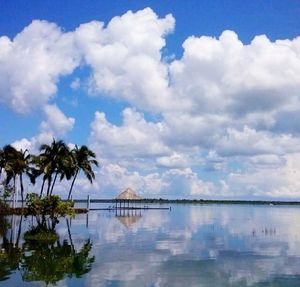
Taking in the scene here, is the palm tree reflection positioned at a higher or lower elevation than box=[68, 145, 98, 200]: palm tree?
lower

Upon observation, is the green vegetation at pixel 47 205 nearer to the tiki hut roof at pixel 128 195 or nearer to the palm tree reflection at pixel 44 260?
the palm tree reflection at pixel 44 260

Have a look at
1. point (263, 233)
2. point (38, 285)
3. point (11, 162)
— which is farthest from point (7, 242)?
point (11, 162)

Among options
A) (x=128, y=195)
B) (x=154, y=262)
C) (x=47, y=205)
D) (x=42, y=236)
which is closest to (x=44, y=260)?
(x=154, y=262)

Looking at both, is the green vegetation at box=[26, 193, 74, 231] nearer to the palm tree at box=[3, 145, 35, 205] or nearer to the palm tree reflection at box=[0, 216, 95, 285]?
the palm tree reflection at box=[0, 216, 95, 285]

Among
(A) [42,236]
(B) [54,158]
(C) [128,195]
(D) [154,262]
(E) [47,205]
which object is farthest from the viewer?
(C) [128,195]

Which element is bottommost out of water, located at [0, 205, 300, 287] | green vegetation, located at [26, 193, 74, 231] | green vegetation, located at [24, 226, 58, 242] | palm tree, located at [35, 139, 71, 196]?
water, located at [0, 205, 300, 287]

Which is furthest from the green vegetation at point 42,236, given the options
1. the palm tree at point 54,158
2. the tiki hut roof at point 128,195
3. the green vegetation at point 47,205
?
the tiki hut roof at point 128,195

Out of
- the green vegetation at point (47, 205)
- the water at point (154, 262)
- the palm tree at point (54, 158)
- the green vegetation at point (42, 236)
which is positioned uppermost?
the palm tree at point (54, 158)

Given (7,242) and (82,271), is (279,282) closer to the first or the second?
(82,271)

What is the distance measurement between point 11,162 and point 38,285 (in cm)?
5270

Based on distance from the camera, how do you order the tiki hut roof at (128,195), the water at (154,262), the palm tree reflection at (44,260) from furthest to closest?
the tiki hut roof at (128,195), the palm tree reflection at (44,260), the water at (154,262)

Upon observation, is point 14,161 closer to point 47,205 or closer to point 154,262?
point 47,205

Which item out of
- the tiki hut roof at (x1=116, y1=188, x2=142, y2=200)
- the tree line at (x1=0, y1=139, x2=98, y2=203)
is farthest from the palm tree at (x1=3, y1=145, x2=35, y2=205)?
the tiki hut roof at (x1=116, y1=188, x2=142, y2=200)

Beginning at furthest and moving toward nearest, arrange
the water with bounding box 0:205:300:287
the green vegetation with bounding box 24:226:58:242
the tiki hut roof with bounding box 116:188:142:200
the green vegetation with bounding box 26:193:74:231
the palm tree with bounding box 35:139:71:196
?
the tiki hut roof with bounding box 116:188:142:200, the palm tree with bounding box 35:139:71:196, the green vegetation with bounding box 26:193:74:231, the green vegetation with bounding box 24:226:58:242, the water with bounding box 0:205:300:287
